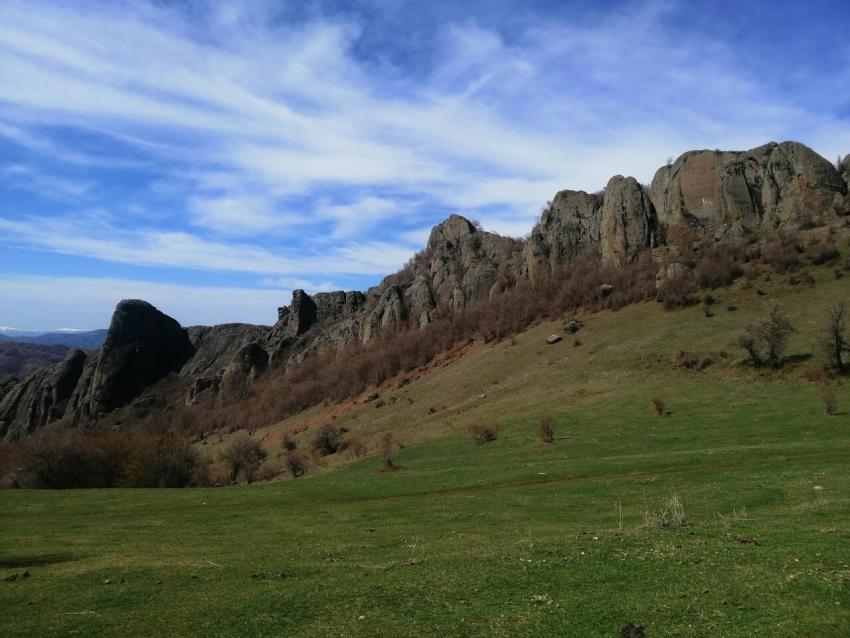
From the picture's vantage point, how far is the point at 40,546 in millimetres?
21812

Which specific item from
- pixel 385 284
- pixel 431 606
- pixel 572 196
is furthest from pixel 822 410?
pixel 385 284

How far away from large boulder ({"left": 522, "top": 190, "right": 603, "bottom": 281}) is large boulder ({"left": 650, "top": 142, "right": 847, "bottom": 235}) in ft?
46.2

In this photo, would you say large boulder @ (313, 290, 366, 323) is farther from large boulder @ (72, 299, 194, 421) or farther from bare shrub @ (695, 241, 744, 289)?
bare shrub @ (695, 241, 744, 289)

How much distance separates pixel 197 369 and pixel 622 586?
19358cm

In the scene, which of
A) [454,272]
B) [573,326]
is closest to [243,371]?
[454,272]

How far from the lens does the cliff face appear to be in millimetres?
99188

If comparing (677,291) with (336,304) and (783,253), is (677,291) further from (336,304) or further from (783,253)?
(336,304)

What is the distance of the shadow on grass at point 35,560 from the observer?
18.7m

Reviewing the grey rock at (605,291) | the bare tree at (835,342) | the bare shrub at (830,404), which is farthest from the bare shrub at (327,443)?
the grey rock at (605,291)

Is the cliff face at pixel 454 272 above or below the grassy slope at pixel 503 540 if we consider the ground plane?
above

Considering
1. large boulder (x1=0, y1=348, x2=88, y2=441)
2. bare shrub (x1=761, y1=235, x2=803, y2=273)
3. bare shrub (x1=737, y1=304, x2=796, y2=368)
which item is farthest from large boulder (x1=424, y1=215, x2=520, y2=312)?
large boulder (x1=0, y1=348, x2=88, y2=441)

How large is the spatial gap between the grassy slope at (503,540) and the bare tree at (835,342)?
9.74 feet

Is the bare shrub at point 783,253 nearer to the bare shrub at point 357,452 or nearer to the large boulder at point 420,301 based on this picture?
the bare shrub at point 357,452

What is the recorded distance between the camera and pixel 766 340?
5412 centimetres
